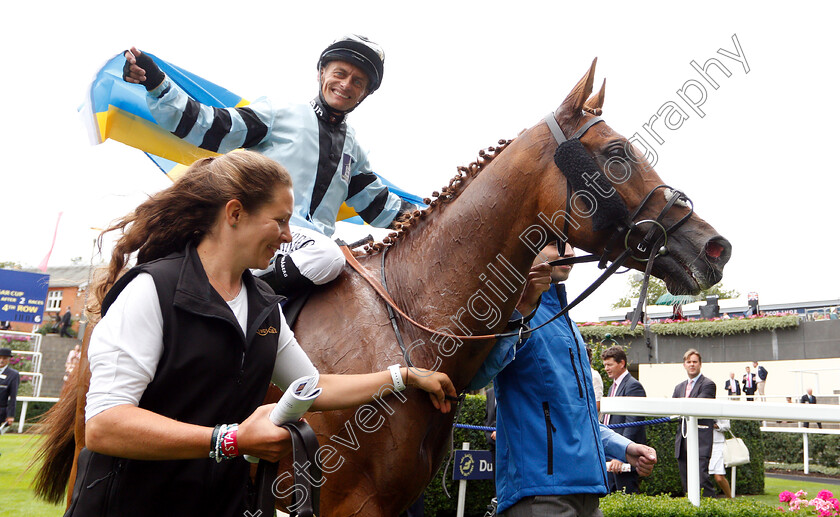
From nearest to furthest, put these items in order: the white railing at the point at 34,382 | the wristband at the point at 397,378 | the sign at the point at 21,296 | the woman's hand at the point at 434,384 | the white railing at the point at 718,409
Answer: the wristband at the point at 397,378, the woman's hand at the point at 434,384, the white railing at the point at 718,409, the white railing at the point at 34,382, the sign at the point at 21,296

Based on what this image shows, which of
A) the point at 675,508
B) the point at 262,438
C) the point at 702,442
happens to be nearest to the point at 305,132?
the point at 262,438

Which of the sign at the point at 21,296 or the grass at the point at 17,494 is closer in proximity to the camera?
the grass at the point at 17,494

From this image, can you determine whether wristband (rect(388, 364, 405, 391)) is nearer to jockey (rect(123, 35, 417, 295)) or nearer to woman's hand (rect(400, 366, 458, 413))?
woman's hand (rect(400, 366, 458, 413))

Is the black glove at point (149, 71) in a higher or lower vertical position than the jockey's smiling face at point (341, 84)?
lower

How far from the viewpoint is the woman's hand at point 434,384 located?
7.17 ft

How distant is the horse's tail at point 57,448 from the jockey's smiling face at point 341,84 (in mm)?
1708

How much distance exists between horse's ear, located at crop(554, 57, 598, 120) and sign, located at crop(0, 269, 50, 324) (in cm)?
2777

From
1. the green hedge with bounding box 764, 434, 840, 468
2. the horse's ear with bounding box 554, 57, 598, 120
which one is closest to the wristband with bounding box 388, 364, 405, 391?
the horse's ear with bounding box 554, 57, 598, 120

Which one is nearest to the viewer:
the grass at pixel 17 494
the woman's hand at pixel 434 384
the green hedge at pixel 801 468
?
the woman's hand at pixel 434 384

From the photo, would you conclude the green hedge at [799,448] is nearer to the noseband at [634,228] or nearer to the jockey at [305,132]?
the noseband at [634,228]

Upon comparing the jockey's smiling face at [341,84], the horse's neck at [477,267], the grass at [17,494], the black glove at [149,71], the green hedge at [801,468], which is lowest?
the green hedge at [801,468]

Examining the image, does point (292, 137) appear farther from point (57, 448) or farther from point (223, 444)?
point (223, 444)

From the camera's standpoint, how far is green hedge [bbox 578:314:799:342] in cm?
2338

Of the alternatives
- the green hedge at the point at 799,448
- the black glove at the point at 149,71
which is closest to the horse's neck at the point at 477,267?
the black glove at the point at 149,71
